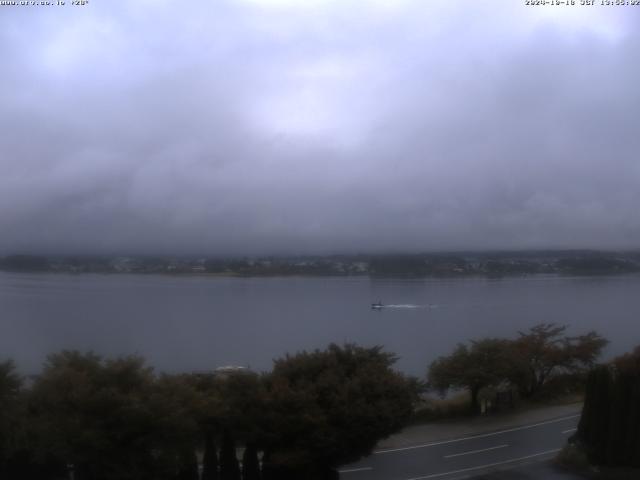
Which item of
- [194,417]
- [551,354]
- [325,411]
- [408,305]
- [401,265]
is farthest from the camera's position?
[408,305]

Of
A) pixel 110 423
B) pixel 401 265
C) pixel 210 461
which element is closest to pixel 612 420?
pixel 210 461

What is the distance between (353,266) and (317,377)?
40801mm

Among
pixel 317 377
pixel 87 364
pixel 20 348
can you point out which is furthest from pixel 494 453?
Result: pixel 20 348

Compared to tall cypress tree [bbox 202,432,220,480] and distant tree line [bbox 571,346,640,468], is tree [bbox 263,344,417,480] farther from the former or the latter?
distant tree line [bbox 571,346,640,468]

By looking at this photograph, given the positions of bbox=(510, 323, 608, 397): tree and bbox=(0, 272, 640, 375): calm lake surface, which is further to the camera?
bbox=(0, 272, 640, 375): calm lake surface

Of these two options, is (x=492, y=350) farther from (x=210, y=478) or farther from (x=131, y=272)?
(x=131, y=272)

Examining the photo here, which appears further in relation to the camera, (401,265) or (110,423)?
(401,265)

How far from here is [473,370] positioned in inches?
1032

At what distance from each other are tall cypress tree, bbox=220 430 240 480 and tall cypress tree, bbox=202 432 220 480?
13 cm

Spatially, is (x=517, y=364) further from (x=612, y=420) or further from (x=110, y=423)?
(x=110, y=423)

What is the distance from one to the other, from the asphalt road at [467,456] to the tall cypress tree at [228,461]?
12.3ft

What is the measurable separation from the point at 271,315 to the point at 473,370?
1073 inches

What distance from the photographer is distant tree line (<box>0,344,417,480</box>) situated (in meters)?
13.1

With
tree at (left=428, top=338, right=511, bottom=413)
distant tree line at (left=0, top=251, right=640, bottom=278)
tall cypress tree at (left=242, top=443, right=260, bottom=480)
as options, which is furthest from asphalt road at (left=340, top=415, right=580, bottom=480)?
distant tree line at (left=0, top=251, right=640, bottom=278)
